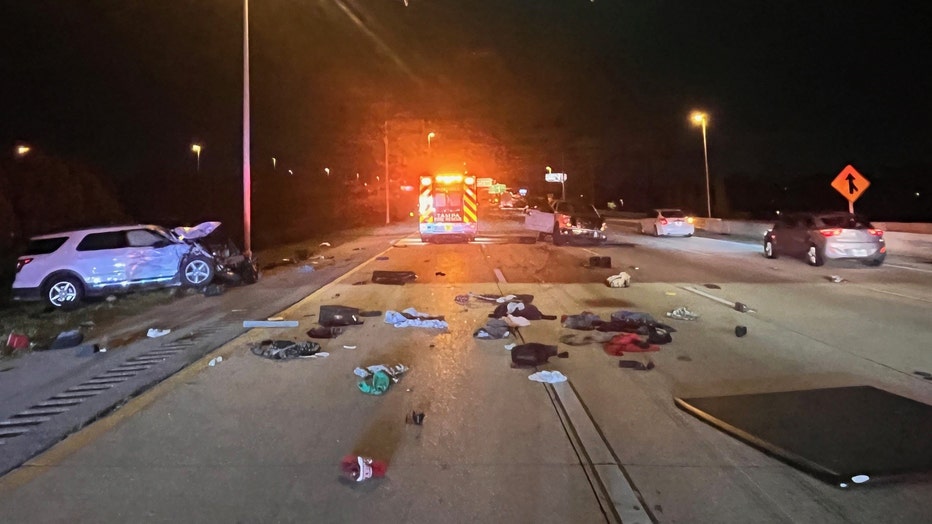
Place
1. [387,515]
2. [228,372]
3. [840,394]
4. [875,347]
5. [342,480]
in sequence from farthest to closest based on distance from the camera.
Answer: [875,347]
[228,372]
[840,394]
[342,480]
[387,515]

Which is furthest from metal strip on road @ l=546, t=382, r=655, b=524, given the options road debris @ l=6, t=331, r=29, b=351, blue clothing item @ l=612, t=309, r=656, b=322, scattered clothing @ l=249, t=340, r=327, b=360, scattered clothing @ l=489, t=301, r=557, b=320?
road debris @ l=6, t=331, r=29, b=351

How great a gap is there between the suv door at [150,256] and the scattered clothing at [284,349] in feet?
22.7

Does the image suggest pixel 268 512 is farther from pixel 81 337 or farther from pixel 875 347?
pixel 875 347

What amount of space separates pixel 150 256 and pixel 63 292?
72.9 inches

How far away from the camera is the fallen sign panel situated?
232 inches

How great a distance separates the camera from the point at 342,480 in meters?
5.76

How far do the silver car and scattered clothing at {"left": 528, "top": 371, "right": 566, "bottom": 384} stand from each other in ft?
53.6

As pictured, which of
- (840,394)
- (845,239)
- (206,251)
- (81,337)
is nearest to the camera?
(840,394)

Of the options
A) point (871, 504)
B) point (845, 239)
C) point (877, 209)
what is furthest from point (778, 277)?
point (877, 209)

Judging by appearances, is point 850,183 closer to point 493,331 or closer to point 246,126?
point 246,126

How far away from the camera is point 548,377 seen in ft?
29.7

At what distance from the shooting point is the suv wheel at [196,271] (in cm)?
1738

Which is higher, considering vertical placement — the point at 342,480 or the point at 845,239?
the point at 845,239

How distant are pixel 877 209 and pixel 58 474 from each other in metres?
111
